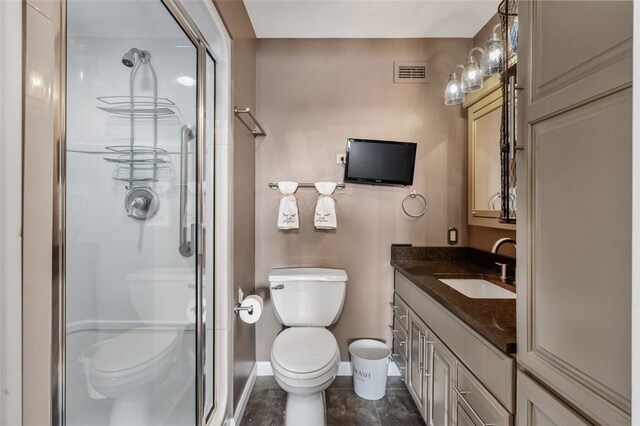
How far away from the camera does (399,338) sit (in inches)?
75.6

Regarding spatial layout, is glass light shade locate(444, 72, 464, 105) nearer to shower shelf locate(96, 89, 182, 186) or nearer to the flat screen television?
the flat screen television

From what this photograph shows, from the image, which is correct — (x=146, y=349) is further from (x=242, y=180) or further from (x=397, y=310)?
(x=397, y=310)

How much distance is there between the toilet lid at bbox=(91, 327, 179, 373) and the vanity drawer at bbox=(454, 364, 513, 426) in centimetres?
136

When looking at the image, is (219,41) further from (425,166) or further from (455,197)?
(455,197)

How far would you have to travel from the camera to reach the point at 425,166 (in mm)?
2109

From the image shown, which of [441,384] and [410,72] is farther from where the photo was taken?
[410,72]

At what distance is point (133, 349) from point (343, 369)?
4.59 ft

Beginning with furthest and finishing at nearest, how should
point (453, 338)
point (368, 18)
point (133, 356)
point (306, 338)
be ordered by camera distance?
point (368, 18) → point (306, 338) → point (133, 356) → point (453, 338)

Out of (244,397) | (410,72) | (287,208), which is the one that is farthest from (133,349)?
(410,72)

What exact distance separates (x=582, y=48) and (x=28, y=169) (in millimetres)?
1187

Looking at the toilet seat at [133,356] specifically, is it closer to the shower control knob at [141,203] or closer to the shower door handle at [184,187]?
the shower door handle at [184,187]

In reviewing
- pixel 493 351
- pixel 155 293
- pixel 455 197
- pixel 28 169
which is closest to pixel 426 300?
pixel 493 351

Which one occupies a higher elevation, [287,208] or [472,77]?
[472,77]

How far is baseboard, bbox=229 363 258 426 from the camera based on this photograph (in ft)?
5.19
